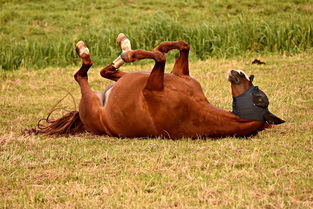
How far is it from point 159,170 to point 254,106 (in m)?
1.17

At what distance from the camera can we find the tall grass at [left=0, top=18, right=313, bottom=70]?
39.3 feet

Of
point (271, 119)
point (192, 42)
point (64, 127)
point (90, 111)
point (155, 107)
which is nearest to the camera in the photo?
point (271, 119)

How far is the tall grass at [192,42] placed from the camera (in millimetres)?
11977

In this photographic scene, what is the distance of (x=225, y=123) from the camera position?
5.33 meters

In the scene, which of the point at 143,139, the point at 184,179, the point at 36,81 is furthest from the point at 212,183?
the point at 36,81

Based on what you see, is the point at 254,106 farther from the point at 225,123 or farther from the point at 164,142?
the point at 164,142

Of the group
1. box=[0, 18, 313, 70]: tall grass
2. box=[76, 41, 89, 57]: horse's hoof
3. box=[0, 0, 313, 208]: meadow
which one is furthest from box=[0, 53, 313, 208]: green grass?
box=[0, 18, 313, 70]: tall grass

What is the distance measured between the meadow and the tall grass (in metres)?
0.02

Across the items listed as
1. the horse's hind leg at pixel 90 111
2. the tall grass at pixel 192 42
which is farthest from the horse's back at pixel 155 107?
the tall grass at pixel 192 42

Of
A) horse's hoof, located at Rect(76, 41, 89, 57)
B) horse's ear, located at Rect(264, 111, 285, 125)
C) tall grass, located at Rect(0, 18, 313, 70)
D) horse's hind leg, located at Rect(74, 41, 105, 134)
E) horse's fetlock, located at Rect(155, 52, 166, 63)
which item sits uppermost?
horse's fetlock, located at Rect(155, 52, 166, 63)

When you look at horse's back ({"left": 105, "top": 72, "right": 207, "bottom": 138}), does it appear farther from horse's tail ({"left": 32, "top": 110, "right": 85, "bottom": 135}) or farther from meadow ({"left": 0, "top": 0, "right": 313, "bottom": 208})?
horse's tail ({"left": 32, "top": 110, "right": 85, "bottom": 135})

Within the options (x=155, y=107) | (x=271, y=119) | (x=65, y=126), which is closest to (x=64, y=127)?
(x=65, y=126)

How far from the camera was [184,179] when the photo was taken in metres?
4.21

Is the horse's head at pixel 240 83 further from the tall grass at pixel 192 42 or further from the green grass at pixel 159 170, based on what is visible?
the tall grass at pixel 192 42
